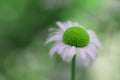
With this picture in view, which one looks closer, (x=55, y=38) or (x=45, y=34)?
(x=55, y=38)

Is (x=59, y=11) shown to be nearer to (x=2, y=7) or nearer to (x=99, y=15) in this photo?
(x=99, y=15)

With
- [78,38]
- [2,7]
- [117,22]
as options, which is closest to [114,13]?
[117,22]

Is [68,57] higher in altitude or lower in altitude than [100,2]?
lower

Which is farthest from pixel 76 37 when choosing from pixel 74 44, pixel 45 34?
pixel 45 34

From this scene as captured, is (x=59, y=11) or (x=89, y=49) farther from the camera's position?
(x=59, y=11)

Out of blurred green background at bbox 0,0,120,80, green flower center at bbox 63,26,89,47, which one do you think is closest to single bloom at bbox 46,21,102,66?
green flower center at bbox 63,26,89,47

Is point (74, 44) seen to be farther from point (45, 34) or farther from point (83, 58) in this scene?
point (45, 34)

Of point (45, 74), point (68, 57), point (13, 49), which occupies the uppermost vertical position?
point (13, 49)
